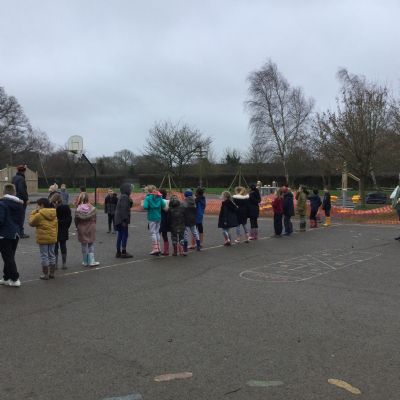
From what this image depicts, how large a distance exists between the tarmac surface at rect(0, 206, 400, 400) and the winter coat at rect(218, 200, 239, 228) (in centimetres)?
313

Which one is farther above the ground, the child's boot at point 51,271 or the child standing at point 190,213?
the child standing at point 190,213

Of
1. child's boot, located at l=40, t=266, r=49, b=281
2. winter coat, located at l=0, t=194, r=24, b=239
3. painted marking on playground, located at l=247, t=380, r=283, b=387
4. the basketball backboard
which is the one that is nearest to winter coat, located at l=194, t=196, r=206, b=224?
child's boot, located at l=40, t=266, r=49, b=281

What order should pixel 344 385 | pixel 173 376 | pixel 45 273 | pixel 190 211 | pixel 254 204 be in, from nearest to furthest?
pixel 344 385
pixel 173 376
pixel 45 273
pixel 190 211
pixel 254 204

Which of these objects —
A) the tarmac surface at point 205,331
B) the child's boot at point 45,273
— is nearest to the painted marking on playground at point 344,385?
the tarmac surface at point 205,331

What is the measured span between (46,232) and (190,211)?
14.7 ft

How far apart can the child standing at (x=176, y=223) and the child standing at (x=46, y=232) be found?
3.45 m

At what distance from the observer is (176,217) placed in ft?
39.2

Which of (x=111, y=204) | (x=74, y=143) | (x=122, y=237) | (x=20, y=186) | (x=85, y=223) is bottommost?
(x=122, y=237)

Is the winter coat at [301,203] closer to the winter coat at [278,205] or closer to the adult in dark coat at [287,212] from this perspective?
the adult in dark coat at [287,212]

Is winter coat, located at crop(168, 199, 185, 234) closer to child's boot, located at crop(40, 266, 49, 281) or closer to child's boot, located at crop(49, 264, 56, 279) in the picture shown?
child's boot, located at crop(49, 264, 56, 279)

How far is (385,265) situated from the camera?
10.2m

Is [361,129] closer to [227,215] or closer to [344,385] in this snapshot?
[227,215]

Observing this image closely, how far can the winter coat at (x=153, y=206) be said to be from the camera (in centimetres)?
1184

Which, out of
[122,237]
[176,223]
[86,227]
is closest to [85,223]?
[86,227]
